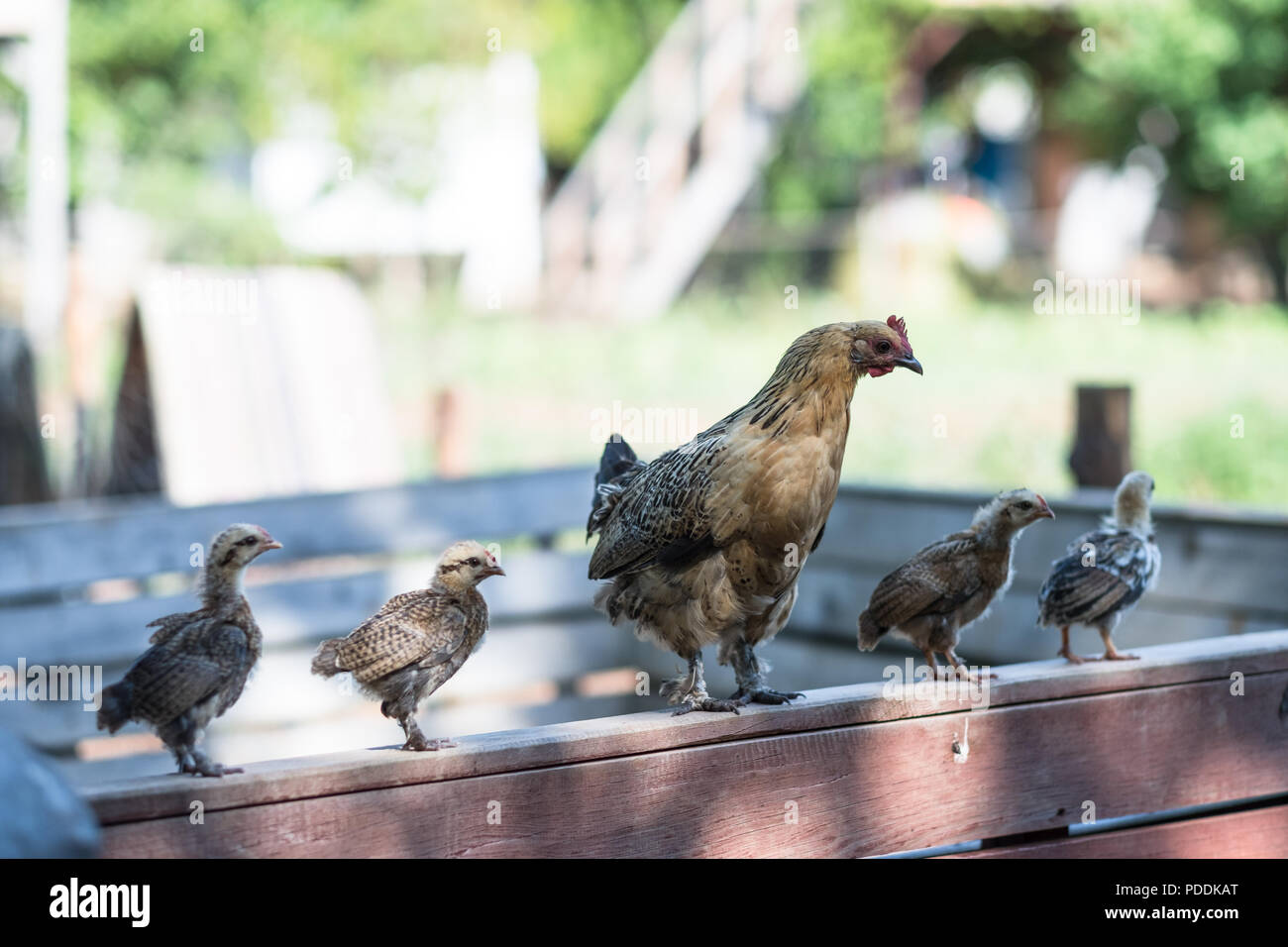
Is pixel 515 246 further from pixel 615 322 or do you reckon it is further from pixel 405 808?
pixel 405 808

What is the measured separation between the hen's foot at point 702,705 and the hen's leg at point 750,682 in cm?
5

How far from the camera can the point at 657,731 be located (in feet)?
8.05

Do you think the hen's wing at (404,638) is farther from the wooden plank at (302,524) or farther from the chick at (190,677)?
the wooden plank at (302,524)

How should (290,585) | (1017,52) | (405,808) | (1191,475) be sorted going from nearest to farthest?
(405,808) < (290,585) < (1191,475) < (1017,52)

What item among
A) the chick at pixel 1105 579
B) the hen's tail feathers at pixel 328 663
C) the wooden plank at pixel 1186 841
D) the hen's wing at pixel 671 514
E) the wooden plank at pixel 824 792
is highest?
the hen's wing at pixel 671 514

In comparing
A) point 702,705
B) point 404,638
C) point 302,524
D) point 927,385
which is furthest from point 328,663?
point 927,385

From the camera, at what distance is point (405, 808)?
7.32 ft

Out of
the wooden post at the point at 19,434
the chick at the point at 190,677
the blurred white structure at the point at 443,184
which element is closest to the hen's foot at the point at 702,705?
the chick at the point at 190,677

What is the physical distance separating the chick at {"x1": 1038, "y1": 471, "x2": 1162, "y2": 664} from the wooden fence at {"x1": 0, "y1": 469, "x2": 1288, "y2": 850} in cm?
108

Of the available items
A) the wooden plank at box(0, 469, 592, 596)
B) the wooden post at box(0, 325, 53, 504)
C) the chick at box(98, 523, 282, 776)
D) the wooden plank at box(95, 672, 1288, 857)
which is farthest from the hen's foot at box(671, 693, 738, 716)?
the wooden post at box(0, 325, 53, 504)

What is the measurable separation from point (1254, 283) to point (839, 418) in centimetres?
1961

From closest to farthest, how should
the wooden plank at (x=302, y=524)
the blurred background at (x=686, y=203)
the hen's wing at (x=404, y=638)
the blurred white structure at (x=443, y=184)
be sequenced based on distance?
1. the hen's wing at (x=404, y=638)
2. the wooden plank at (x=302, y=524)
3. the blurred background at (x=686, y=203)
4. the blurred white structure at (x=443, y=184)

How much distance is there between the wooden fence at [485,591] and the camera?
4.33 m
